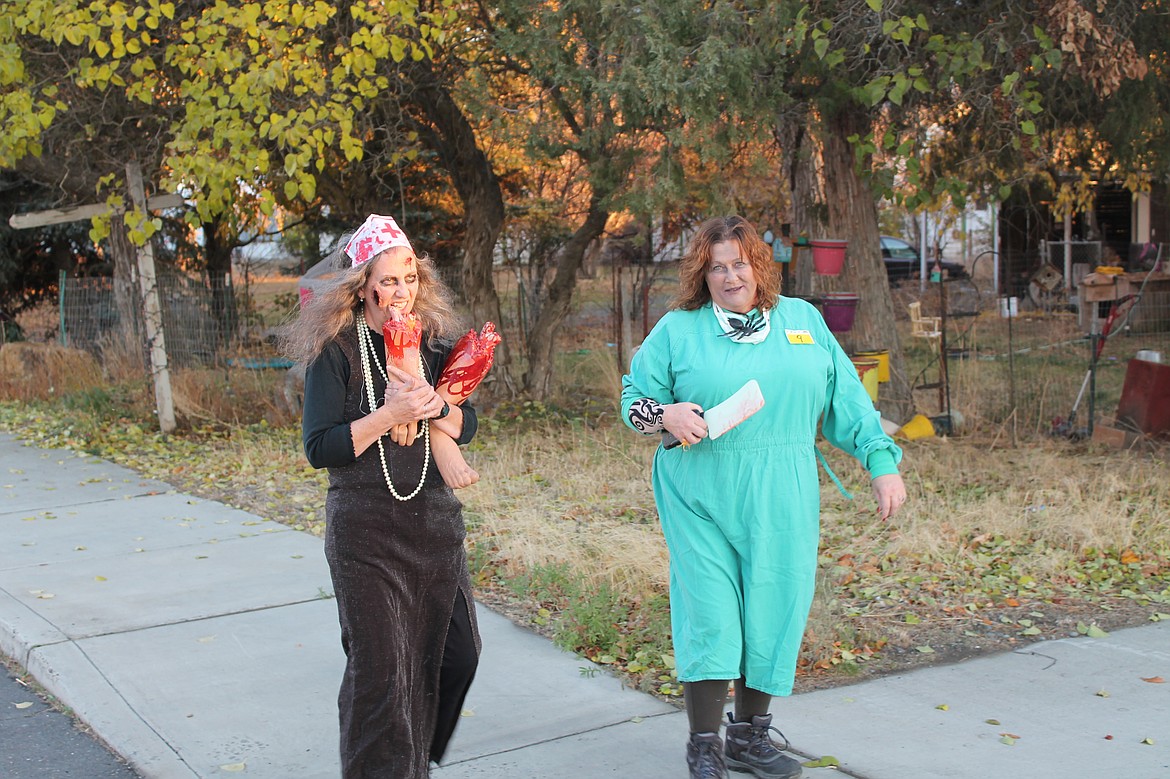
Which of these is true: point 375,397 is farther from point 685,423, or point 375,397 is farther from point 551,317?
point 551,317

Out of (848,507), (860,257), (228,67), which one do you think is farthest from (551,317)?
(848,507)

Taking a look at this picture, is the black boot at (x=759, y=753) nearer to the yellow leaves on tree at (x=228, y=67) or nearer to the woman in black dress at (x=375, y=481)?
the woman in black dress at (x=375, y=481)

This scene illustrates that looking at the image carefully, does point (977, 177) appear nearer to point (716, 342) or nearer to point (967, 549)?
point (967, 549)

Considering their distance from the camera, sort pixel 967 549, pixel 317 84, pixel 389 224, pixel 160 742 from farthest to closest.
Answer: pixel 317 84
pixel 967 549
pixel 160 742
pixel 389 224

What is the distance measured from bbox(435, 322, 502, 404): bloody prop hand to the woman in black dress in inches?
1.9

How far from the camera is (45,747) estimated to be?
4320mm

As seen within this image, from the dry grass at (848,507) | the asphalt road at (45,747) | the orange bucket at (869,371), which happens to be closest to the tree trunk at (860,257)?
the dry grass at (848,507)

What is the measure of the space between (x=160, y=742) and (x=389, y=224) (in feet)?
7.11

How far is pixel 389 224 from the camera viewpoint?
3.26 m

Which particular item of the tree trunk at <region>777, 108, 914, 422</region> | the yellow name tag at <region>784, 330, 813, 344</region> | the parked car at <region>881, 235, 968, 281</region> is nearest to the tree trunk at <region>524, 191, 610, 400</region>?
the tree trunk at <region>777, 108, 914, 422</region>

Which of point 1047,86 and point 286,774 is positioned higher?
point 1047,86

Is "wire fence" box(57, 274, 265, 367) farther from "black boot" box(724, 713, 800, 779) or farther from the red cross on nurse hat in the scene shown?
"black boot" box(724, 713, 800, 779)

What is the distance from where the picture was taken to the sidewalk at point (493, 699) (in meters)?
3.95

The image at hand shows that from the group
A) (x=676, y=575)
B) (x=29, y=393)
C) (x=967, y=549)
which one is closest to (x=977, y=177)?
(x=967, y=549)
